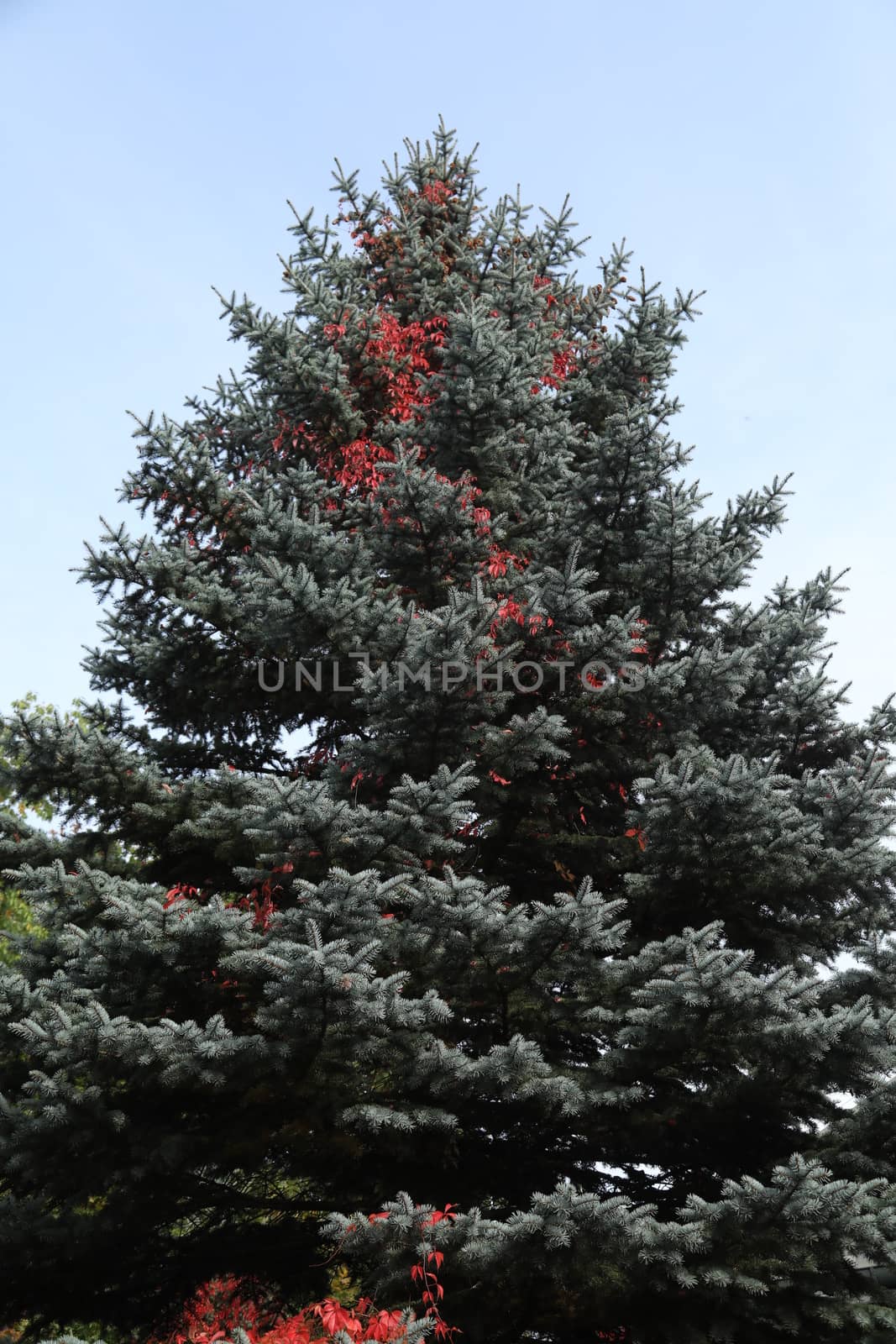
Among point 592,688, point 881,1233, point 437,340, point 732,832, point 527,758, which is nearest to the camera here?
point 881,1233


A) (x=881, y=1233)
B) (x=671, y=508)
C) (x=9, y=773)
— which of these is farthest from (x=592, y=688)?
(x=9, y=773)

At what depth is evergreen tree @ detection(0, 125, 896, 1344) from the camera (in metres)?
5.97

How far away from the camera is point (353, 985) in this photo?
5.71m

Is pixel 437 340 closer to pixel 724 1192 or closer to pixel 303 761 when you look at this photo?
pixel 303 761

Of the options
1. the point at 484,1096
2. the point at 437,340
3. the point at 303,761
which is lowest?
the point at 484,1096

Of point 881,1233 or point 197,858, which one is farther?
point 197,858

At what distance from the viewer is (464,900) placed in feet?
20.5

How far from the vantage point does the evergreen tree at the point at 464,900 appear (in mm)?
5969

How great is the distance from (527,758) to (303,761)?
3121mm

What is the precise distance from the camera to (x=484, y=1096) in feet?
24.6

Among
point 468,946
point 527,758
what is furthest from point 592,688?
point 468,946

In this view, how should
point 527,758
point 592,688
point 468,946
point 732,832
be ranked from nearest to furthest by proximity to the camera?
point 468,946, point 732,832, point 527,758, point 592,688

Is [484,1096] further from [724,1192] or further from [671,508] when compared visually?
[671,508]

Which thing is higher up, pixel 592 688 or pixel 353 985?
pixel 592 688
